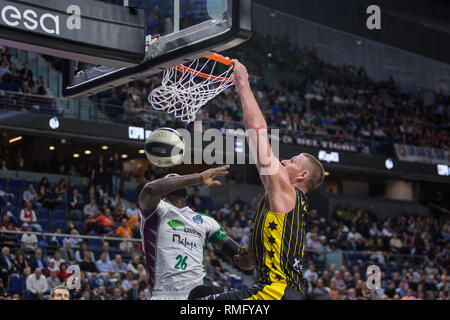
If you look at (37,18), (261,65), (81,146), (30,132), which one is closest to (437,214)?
(261,65)

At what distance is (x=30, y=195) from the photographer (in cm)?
1655

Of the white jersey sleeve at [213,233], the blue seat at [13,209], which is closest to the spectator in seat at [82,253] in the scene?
the blue seat at [13,209]

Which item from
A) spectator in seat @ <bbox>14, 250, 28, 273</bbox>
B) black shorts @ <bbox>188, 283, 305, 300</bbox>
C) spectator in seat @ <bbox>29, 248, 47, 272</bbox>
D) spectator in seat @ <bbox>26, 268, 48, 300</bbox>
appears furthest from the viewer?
spectator in seat @ <bbox>29, 248, 47, 272</bbox>

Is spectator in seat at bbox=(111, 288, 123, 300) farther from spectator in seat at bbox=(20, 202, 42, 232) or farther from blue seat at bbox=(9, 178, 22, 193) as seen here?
blue seat at bbox=(9, 178, 22, 193)

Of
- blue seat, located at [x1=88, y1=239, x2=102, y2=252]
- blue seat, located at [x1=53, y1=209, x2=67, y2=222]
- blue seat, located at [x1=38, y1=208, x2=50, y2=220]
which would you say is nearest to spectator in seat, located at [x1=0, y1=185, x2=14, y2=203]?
blue seat, located at [x1=38, y1=208, x2=50, y2=220]

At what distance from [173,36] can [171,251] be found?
1.66m

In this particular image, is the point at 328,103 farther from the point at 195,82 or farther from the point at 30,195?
the point at 195,82

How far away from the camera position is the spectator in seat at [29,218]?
15287mm

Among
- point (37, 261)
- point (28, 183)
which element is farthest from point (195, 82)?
point (28, 183)

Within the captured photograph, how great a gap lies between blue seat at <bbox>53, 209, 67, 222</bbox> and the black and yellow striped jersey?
12739 millimetres

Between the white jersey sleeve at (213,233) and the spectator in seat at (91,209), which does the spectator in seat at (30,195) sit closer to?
the spectator in seat at (91,209)

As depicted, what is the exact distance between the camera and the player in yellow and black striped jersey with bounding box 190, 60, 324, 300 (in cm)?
435

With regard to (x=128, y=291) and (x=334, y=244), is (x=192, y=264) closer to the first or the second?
(x=128, y=291)

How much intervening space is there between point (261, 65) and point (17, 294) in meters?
16.4
